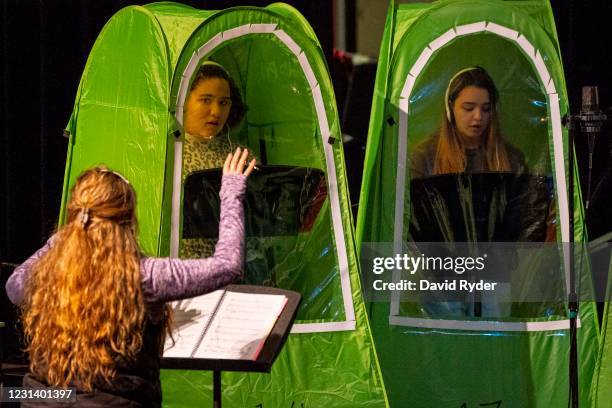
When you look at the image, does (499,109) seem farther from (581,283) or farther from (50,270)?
(50,270)

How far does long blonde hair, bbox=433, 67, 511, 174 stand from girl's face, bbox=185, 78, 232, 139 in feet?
2.87

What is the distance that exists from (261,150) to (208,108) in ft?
0.95

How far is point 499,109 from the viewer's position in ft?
13.8

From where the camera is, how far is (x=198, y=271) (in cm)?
246

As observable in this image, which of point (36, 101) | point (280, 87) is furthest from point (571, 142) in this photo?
point (36, 101)

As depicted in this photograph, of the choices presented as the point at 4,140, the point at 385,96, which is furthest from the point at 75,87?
the point at 385,96

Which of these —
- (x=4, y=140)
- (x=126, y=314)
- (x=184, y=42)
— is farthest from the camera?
(x=4, y=140)

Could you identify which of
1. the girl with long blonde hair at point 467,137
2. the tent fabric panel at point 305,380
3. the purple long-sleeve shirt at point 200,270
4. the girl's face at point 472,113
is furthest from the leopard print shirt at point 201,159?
the purple long-sleeve shirt at point 200,270

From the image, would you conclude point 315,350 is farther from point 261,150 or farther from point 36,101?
point 36,101

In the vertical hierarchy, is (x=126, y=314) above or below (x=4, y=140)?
below

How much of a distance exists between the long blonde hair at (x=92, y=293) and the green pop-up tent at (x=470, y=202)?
1.84 m

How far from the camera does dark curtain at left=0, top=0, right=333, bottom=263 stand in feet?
15.8

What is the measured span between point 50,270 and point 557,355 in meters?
2.26

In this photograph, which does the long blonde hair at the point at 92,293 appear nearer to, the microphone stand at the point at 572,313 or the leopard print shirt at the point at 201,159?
the leopard print shirt at the point at 201,159
